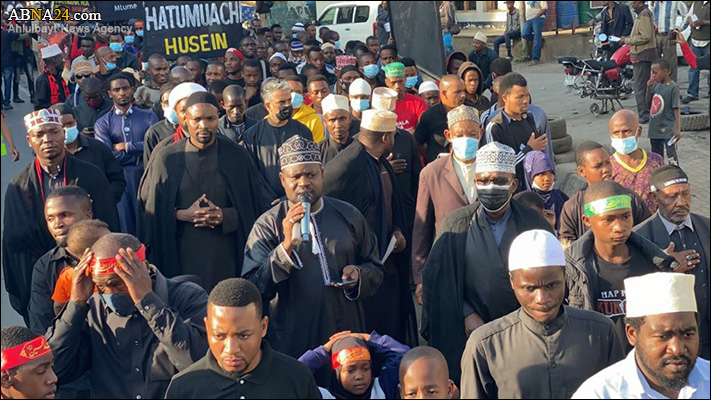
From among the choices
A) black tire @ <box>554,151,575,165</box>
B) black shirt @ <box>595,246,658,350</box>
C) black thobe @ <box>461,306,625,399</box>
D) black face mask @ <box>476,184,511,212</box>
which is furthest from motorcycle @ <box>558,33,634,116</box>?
black thobe @ <box>461,306,625,399</box>

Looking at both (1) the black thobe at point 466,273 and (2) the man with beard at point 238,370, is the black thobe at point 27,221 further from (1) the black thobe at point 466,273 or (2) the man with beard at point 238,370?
(2) the man with beard at point 238,370

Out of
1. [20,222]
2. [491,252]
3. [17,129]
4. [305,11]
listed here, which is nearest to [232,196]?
[20,222]

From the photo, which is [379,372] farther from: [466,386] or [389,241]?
[389,241]

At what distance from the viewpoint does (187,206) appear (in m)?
8.32

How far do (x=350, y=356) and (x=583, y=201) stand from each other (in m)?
2.06

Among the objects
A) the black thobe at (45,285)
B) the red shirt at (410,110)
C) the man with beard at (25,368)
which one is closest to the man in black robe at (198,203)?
the black thobe at (45,285)

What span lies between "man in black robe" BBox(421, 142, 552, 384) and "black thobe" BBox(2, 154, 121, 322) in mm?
2904

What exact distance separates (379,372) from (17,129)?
1422 cm

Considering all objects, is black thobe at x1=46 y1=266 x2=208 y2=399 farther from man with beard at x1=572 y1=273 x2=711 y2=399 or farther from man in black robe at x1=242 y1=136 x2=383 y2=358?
man with beard at x1=572 y1=273 x2=711 y2=399

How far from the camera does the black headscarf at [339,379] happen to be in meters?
5.95

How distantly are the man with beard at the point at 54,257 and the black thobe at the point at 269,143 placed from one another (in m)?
2.48

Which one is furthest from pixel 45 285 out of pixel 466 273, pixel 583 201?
pixel 583 201

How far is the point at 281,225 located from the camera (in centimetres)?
669

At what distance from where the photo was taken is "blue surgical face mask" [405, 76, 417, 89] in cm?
1387
